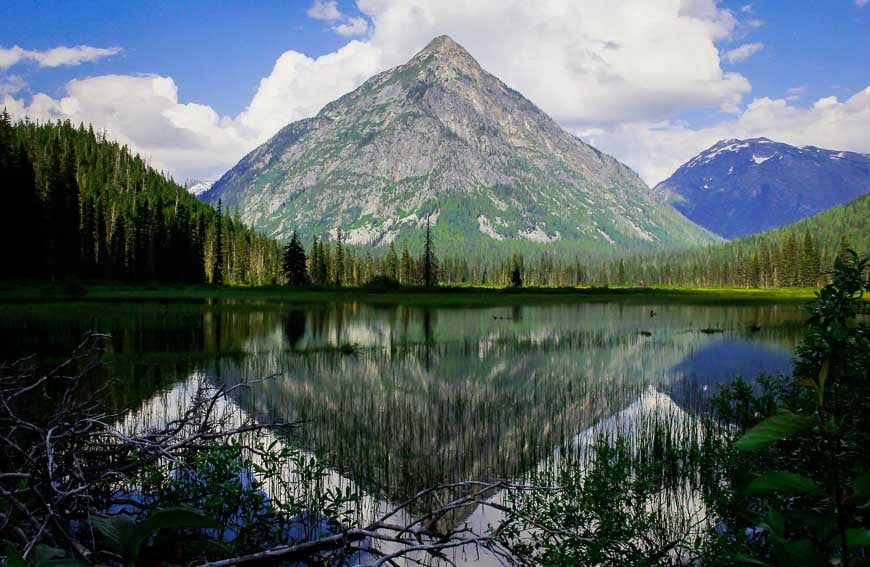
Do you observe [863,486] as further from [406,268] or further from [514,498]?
[406,268]

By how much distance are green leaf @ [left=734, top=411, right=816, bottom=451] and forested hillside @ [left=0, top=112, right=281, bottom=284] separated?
98.1 meters

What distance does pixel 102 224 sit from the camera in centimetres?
11131

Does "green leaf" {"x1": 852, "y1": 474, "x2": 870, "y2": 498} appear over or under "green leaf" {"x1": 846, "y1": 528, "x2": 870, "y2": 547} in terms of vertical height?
over

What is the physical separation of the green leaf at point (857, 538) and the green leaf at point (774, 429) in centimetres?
46

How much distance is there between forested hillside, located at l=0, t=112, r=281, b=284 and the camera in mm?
82312

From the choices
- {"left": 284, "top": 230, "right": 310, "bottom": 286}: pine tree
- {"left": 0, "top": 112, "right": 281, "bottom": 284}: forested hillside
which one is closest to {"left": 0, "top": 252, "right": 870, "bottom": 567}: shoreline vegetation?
{"left": 0, "top": 112, "right": 281, "bottom": 284}: forested hillside

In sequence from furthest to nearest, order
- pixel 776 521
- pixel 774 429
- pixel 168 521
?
pixel 168 521 < pixel 776 521 < pixel 774 429

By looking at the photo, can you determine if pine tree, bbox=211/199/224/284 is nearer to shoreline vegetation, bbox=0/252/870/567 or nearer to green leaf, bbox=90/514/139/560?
shoreline vegetation, bbox=0/252/870/567

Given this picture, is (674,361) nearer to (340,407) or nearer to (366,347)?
(366,347)

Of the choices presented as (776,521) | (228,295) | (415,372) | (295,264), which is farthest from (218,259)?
(776,521)

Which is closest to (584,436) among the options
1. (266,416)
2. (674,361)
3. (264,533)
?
(266,416)

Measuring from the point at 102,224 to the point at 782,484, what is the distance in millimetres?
131592

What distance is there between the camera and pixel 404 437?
1569 cm

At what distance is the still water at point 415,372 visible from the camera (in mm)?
14648
